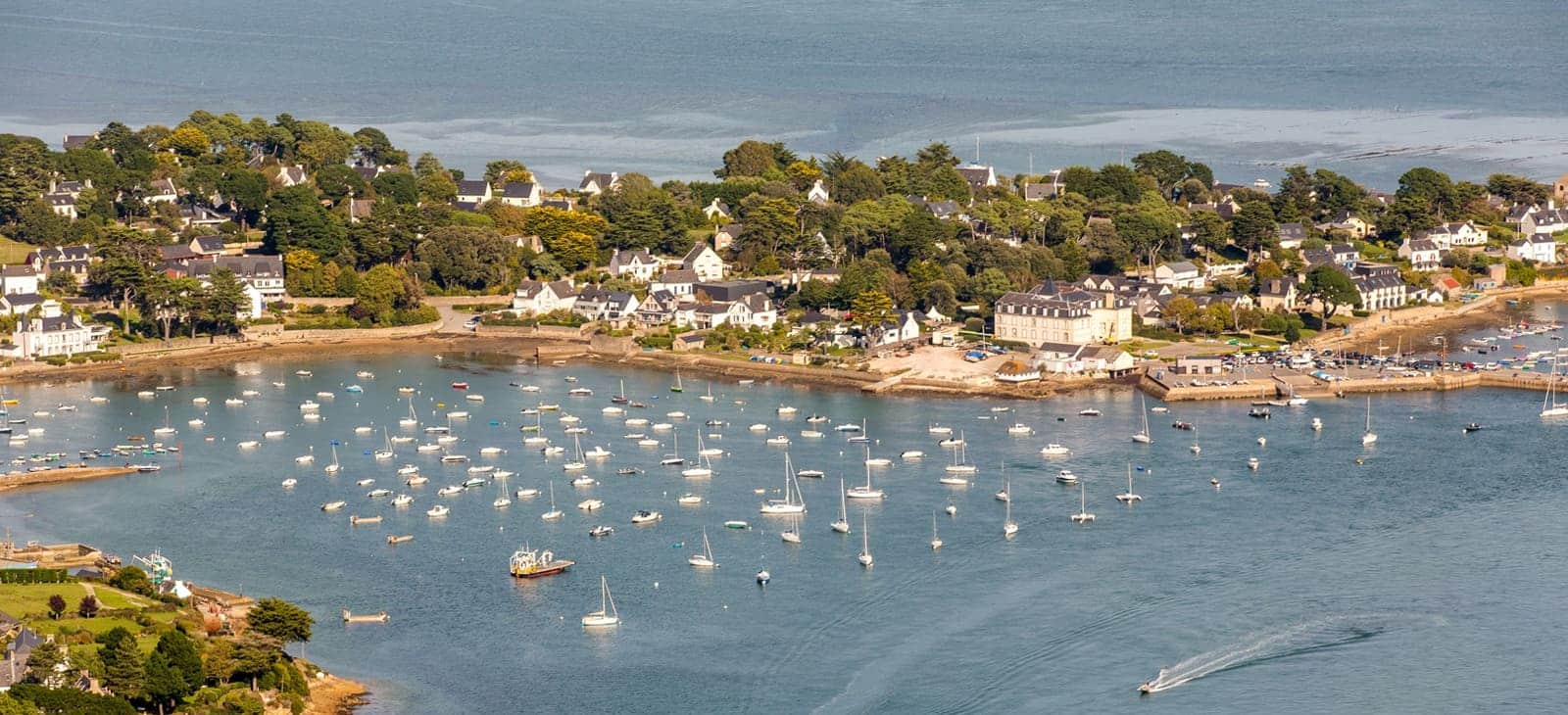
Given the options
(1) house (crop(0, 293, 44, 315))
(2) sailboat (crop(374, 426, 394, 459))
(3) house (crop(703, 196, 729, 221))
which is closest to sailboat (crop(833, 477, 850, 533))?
(2) sailboat (crop(374, 426, 394, 459))

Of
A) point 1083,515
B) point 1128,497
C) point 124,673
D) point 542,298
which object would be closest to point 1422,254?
point 542,298

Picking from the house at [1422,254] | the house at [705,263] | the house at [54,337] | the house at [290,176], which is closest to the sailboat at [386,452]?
the house at [54,337]

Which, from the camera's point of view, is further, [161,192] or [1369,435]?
[161,192]

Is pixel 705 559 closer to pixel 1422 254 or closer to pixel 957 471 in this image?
pixel 957 471

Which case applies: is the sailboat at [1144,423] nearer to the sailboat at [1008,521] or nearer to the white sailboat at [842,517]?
the sailboat at [1008,521]

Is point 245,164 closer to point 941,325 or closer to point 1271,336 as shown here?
point 941,325

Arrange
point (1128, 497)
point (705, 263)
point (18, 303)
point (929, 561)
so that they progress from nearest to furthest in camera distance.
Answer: point (929, 561)
point (1128, 497)
point (18, 303)
point (705, 263)
